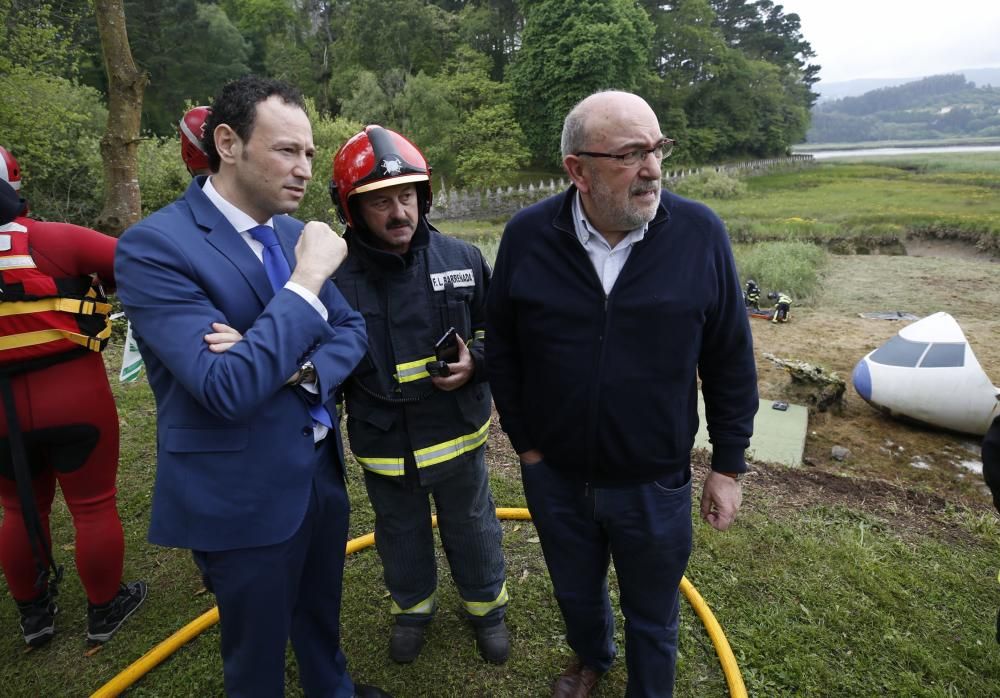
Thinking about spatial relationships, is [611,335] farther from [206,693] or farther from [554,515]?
[206,693]

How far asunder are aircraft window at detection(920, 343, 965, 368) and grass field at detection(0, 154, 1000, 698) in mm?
2303

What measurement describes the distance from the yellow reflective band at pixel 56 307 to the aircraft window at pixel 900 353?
7890 millimetres

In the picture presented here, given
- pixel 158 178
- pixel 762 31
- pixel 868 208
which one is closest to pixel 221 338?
pixel 158 178

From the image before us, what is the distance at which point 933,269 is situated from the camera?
1622 centimetres

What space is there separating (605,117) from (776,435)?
572cm

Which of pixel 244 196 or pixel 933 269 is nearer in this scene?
pixel 244 196

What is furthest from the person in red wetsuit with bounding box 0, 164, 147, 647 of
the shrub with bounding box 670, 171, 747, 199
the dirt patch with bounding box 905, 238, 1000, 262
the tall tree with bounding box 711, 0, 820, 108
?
the tall tree with bounding box 711, 0, 820, 108

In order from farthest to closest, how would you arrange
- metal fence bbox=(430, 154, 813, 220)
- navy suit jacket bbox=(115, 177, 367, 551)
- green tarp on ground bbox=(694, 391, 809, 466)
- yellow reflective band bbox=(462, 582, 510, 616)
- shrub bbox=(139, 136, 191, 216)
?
metal fence bbox=(430, 154, 813, 220) < shrub bbox=(139, 136, 191, 216) < green tarp on ground bbox=(694, 391, 809, 466) < yellow reflective band bbox=(462, 582, 510, 616) < navy suit jacket bbox=(115, 177, 367, 551)

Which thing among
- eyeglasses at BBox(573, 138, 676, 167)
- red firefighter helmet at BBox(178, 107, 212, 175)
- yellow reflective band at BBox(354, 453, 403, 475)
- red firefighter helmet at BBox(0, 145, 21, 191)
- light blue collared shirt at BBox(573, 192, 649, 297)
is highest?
red firefighter helmet at BBox(178, 107, 212, 175)

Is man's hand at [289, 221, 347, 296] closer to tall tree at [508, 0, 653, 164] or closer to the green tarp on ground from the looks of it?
the green tarp on ground

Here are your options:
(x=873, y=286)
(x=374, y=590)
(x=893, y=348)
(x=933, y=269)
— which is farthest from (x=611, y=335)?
(x=933, y=269)

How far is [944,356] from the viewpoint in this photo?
6.93 metres

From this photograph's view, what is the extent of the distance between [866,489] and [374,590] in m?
3.90

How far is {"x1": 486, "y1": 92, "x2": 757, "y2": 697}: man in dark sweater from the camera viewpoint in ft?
6.70
